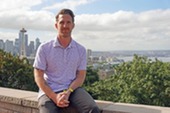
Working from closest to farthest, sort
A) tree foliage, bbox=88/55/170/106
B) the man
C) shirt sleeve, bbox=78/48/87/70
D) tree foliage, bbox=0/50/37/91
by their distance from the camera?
the man → shirt sleeve, bbox=78/48/87/70 → tree foliage, bbox=88/55/170/106 → tree foliage, bbox=0/50/37/91

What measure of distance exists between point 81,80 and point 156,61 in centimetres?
1654

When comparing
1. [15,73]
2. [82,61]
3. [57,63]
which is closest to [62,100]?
[57,63]

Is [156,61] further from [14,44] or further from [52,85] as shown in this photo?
[14,44]

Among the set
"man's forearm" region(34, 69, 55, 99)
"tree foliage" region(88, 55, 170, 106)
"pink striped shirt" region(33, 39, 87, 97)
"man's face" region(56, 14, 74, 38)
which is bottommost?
"tree foliage" region(88, 55, 170, 106)

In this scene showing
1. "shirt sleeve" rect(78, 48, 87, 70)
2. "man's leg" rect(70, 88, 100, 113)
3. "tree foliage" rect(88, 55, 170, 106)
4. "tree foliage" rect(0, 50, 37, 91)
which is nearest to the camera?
"man's leg" rect(70, 88, 100, 113)

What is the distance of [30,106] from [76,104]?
698 millimetres

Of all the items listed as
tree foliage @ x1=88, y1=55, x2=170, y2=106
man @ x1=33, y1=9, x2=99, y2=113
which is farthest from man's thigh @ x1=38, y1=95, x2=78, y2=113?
tree foliage @ x1=88, y1=55, x2=170, y2=106

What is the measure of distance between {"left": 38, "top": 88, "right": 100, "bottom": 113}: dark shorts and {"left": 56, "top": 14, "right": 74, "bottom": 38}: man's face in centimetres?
54

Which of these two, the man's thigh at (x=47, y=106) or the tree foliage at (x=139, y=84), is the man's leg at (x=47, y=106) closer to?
the man's thigh at (x=47, y=106)

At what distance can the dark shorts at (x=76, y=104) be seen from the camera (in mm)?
2832

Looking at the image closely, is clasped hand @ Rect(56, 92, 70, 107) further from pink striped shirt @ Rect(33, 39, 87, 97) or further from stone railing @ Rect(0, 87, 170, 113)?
stone railing @ Rect(0, 87, 170, 113)

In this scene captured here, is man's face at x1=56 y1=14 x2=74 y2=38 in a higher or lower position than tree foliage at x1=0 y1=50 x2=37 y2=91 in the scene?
higher

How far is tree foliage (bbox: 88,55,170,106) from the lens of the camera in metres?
15.6

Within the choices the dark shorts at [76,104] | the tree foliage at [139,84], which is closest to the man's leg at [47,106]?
the dark shorts at [76,104]
